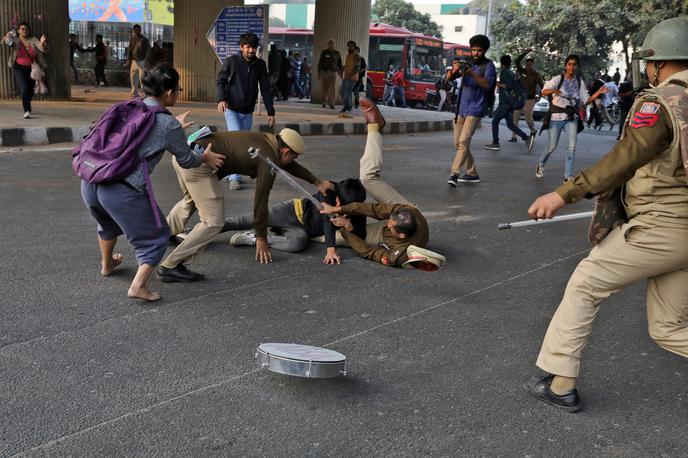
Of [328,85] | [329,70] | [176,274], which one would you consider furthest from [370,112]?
[328,85]

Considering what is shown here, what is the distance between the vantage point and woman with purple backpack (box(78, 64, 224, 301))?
3.96 m

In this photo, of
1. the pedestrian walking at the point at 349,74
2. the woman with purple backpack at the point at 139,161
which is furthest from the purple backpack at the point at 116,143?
the pedestrian walking at the point at 349,74

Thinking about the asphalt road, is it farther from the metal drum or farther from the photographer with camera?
the photographer with camera

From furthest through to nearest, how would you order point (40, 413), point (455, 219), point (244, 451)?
point (455, 219) < point (40, 413) < point (244, 451)

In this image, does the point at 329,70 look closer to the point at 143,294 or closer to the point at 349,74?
the point at 349,74

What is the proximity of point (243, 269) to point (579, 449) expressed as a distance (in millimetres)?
2837

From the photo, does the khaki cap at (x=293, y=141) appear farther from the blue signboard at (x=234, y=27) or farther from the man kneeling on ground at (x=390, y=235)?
the blue signboard at (x=234, y=27)

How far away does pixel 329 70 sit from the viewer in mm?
19844

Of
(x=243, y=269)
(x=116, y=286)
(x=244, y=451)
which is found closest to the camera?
(x=244, y=451)

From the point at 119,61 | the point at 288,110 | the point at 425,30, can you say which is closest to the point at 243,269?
the point at 288,110

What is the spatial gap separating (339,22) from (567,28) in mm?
21316

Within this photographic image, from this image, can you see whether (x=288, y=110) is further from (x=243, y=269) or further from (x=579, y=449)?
(x=579, y=449)

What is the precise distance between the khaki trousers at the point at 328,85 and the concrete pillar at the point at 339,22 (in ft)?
4.04

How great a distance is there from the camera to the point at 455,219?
282 inches
